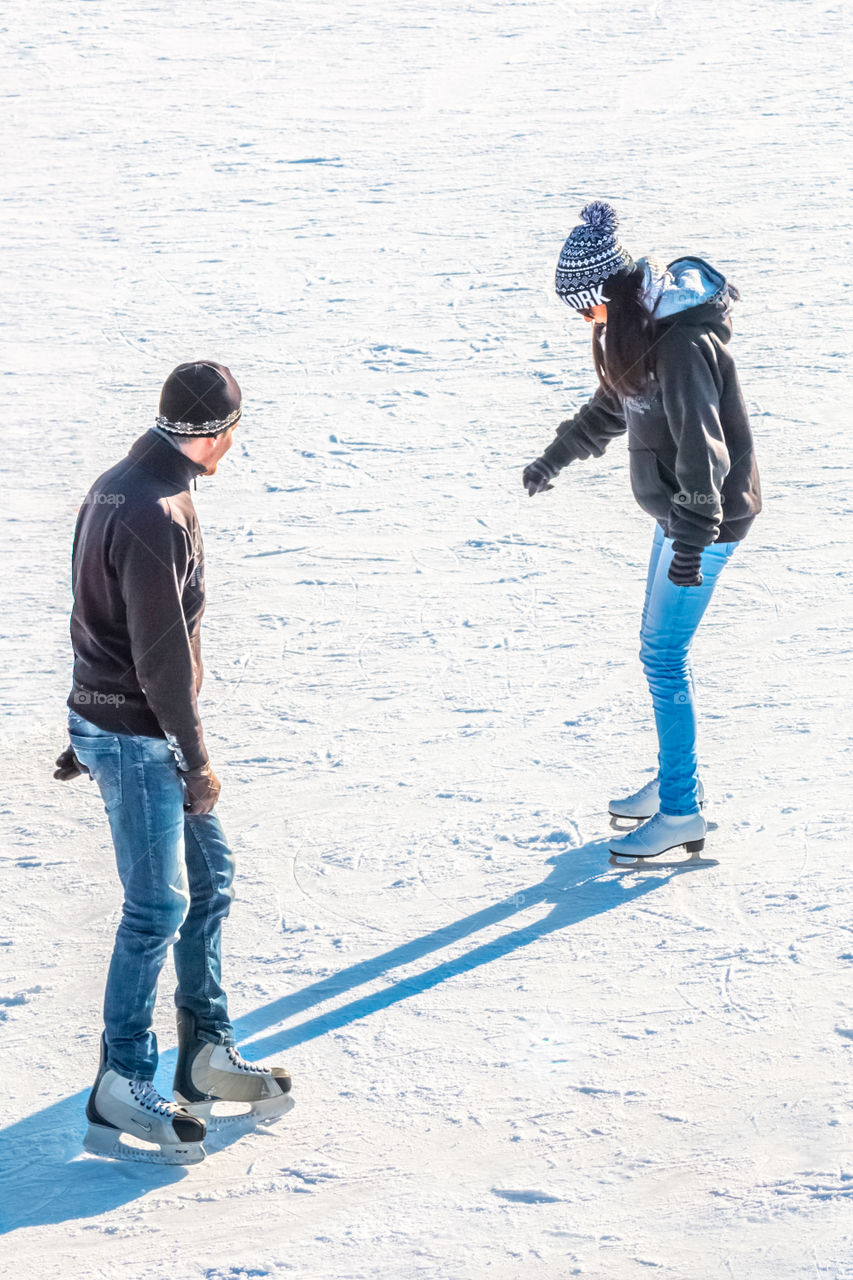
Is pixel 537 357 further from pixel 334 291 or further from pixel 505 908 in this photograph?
pixel 505 908

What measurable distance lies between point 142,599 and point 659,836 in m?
2.20

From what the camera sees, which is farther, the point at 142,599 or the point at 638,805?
the point at 638,805

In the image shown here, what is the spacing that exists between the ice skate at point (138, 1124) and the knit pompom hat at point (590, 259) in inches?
96.6

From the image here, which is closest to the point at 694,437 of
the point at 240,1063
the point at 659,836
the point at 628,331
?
the point at 628,331

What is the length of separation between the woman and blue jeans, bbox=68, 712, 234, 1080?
5.30 ft

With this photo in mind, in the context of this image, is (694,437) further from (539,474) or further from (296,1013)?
(296,1013)

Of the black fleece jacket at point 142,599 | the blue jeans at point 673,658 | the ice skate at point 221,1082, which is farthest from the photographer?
the blue jeans at point 673,658

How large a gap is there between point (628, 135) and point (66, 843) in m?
10.6

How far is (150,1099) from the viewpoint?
3.69 meters

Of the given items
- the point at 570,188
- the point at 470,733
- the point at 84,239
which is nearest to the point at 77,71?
the point at 84,239

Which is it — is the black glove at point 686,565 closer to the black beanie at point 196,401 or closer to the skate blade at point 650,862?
the skate blade at point 650,862

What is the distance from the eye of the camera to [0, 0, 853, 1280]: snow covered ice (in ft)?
11.9

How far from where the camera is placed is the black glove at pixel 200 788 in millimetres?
3568

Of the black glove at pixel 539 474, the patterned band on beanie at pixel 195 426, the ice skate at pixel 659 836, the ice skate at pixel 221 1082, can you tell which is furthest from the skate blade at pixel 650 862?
the patterned band on beanie at pixel 195 426
